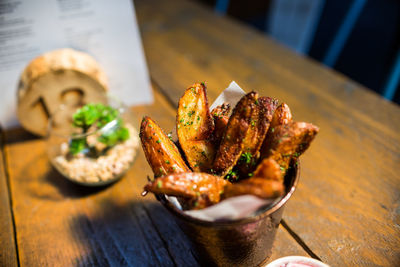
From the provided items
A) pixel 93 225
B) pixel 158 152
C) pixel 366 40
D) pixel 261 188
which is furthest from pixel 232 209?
pixel 366 40

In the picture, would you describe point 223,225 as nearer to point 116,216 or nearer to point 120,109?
point 116,216

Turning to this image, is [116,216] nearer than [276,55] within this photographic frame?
Yes

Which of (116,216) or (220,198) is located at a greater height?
(220,198)

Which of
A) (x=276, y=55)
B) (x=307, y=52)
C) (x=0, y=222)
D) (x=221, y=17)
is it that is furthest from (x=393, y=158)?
(x=307, y=52)

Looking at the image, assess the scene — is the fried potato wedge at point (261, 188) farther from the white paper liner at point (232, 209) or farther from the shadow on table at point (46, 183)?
the shadow on table at point (46, 183)

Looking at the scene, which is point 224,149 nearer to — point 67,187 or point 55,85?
point 67,187

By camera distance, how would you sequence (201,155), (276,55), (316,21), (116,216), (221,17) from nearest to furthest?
(201,155) → (116,216) → (276,55) → (221,17) → (316,21)

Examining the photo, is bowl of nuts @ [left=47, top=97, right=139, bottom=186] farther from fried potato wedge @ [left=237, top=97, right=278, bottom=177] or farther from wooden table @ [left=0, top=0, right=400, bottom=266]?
fried potato wedge @ [left=237, top=97, right=278, bottom=177]

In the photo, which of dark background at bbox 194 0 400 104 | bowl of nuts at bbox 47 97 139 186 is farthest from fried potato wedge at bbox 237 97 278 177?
dark background at bbox 194 0 400 104
